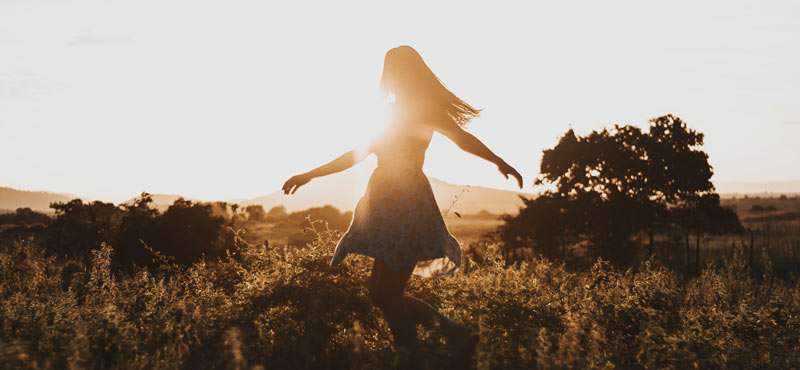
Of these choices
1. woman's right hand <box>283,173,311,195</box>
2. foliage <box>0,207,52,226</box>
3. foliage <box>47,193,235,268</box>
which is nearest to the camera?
woman's right hand <box>283,173,311,195</box>

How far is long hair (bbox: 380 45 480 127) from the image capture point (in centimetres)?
518

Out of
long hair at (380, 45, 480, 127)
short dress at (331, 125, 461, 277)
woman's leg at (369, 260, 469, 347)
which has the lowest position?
woman's leg at (369, 260, 469, 347)

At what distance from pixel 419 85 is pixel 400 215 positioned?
939 mm

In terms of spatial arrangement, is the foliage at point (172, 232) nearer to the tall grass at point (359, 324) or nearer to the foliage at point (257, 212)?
the tall grass at point (359, 324)

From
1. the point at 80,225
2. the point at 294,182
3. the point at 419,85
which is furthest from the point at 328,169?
the point at 80,225

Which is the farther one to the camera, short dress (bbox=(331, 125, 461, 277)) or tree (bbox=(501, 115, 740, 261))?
tree (bbox=(501, 115, 740, 261))

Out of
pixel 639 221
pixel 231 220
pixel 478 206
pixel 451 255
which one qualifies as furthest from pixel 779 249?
pixel 478 206

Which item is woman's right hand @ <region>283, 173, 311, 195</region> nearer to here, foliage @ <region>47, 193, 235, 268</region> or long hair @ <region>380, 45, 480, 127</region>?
long hair @ <region>380, 45, 480, 127</region>

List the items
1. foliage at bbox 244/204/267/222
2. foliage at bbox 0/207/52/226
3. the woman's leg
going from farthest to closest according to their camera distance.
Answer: foliage at bbox 244/204/267/222
foliage at bbox 0/207/52/226
the woman's leg

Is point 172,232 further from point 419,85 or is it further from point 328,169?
point 419,85

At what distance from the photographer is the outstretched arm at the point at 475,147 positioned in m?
5.09

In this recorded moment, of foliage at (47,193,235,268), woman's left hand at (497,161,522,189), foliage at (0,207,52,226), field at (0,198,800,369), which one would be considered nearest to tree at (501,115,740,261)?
foliage at (47,193,235,268)

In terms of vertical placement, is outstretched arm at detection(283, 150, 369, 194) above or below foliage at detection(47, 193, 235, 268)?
above

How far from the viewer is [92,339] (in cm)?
569
